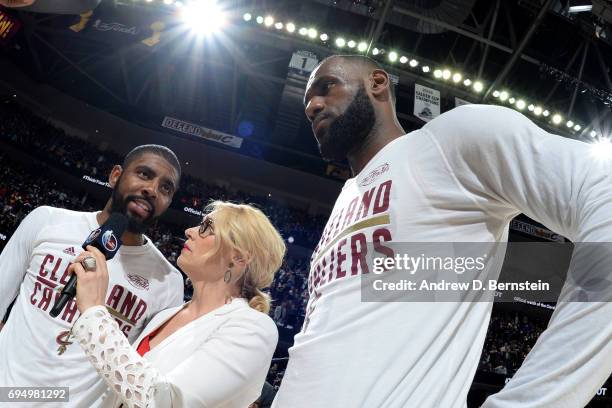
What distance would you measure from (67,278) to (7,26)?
13.6 m

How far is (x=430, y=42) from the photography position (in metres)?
11.6

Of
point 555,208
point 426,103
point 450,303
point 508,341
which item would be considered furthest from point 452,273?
point 508,341

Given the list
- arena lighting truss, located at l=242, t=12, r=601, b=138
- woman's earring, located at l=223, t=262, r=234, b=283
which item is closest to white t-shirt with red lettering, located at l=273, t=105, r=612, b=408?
woman's earring, located at l=223, t=262, r=234, b=283

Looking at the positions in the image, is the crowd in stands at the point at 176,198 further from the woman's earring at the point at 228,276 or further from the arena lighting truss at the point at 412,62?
the woman's earring at the point at 228,276

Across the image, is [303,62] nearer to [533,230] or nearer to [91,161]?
[91,161]

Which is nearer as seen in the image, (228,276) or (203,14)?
(228,276)

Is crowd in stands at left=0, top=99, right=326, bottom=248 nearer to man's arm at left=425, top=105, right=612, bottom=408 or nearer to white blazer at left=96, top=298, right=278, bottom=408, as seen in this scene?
white blazer at left=96, top=298, right=278, bottom=408

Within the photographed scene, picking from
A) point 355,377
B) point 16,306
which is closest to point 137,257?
point 16,306

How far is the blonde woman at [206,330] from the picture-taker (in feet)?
4.40

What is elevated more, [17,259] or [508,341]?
[508,341]

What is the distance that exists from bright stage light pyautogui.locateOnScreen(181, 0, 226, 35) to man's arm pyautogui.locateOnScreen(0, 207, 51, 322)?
8795 millimetres

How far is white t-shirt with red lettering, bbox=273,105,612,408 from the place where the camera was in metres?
0.64

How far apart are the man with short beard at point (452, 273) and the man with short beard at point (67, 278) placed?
1431 millimetres

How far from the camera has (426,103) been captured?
980 centimetres
